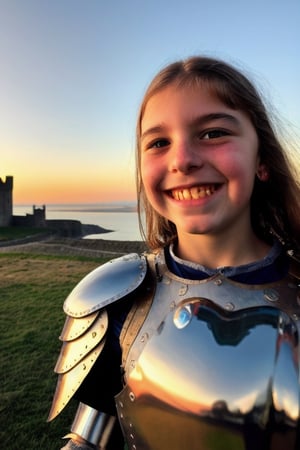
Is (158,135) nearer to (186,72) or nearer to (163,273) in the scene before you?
(186,72)

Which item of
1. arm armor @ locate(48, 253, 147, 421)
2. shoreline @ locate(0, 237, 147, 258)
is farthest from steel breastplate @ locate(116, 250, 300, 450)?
shoreline @ locate(0, 237, 147, 258)

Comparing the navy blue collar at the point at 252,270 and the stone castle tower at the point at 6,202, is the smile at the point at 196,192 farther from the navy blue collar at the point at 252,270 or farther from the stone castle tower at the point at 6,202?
the stone castle tower at the point at 6,202

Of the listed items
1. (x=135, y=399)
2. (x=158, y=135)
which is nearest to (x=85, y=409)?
(x=135, y=399)

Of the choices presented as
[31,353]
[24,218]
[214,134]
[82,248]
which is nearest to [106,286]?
[214,134]

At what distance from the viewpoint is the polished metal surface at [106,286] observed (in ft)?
4.34

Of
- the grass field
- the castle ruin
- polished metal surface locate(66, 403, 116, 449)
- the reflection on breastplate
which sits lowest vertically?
the castle ruin

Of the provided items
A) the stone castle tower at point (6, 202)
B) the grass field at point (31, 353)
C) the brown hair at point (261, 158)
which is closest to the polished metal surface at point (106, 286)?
the brown hair at point (261, 158)

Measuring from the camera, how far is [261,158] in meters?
1.34

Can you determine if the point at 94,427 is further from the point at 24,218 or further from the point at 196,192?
the point at 24,218

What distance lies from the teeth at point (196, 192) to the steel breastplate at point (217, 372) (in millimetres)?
263

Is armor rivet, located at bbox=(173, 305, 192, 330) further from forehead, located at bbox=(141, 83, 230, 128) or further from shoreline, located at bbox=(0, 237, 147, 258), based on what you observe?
shoreline, located at bbox=(0, 237, 147, 258)

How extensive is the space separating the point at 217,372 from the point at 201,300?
0.21m

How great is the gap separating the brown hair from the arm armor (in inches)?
11.8

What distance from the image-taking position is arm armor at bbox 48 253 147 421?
4.35 ft
